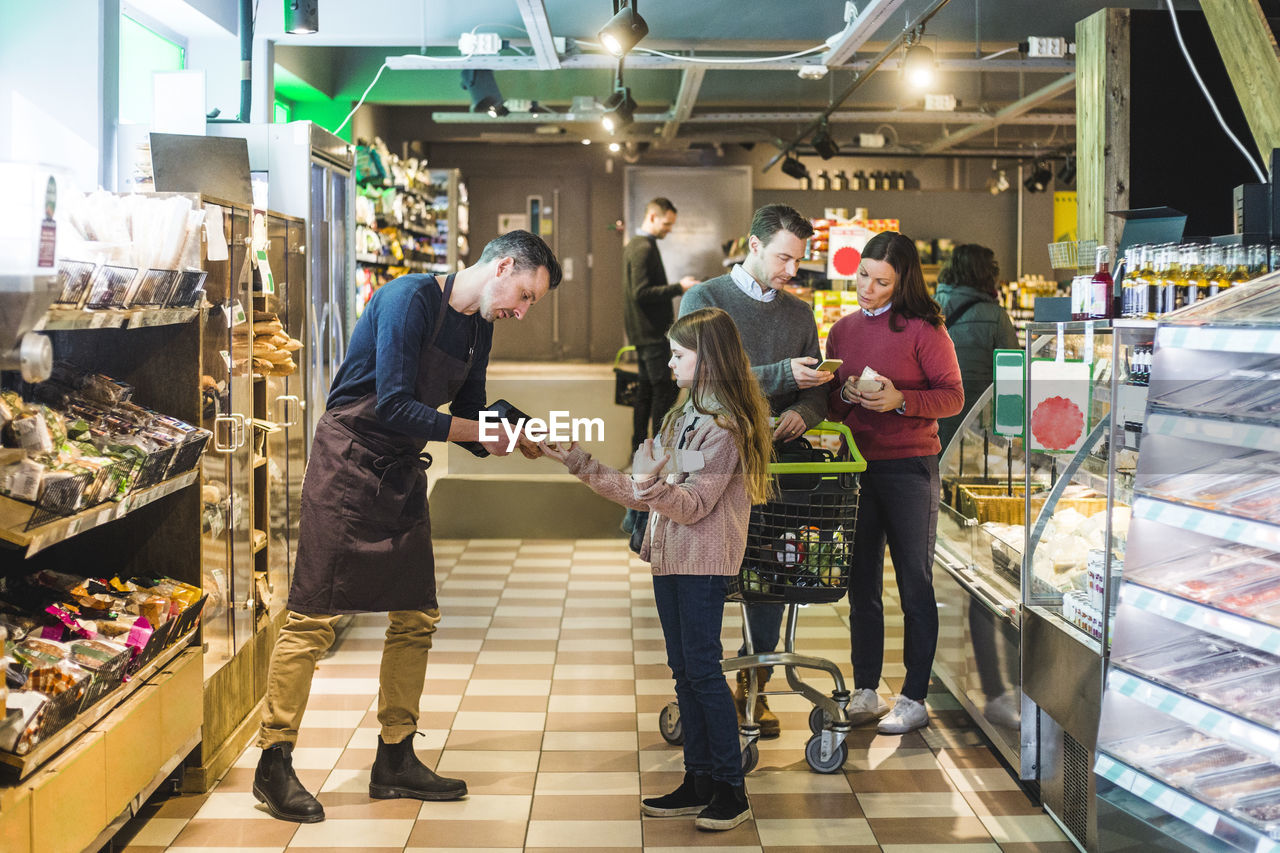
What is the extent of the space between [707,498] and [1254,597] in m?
1.27

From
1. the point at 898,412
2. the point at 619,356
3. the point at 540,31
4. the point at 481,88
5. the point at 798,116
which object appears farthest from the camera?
the point at 798,116

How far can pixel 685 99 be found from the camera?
9.78 meters

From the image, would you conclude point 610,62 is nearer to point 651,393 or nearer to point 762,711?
point 651,393

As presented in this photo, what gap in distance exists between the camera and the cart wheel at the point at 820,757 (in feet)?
11.7

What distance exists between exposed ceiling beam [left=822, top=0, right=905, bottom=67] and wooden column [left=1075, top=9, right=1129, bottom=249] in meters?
0.95

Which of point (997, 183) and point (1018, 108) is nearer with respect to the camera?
point (1018, 108)

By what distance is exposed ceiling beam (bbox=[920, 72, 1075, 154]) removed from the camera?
909 cm

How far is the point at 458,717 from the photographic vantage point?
412 centimetres

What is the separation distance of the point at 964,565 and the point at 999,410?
737mm

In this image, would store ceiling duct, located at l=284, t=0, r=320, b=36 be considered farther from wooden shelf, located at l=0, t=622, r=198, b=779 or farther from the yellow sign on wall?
the yellow sign on wall

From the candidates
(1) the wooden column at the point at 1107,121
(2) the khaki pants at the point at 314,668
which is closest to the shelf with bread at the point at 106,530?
(2) the khaki pants at the point at 314,668

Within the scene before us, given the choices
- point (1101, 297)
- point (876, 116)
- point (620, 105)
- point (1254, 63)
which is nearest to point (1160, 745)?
point (1101, 297)

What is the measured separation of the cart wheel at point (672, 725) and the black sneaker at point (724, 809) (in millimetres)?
707

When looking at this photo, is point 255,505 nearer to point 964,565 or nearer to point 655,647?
point 655,647
